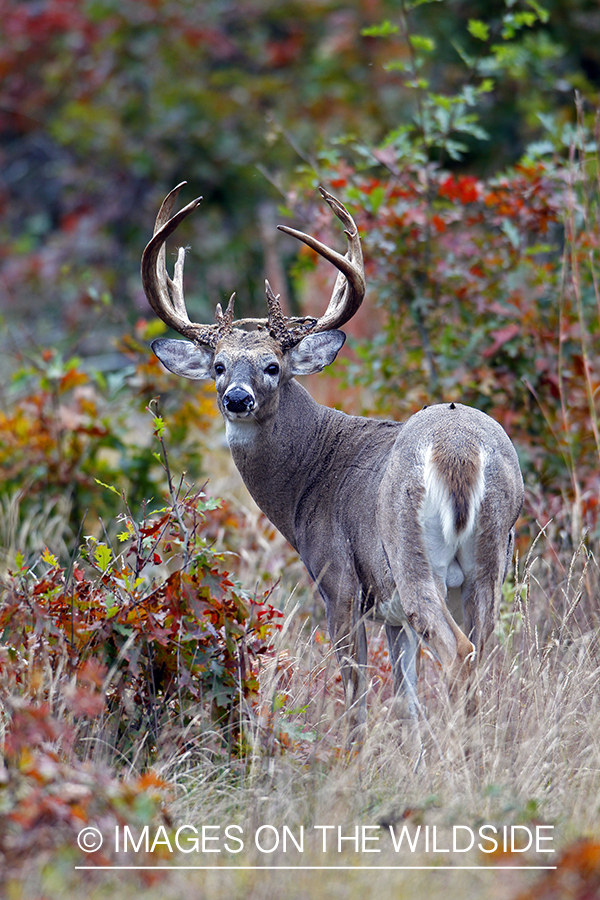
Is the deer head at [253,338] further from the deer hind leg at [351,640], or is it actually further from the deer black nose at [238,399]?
the deer hind leg at [351,640]

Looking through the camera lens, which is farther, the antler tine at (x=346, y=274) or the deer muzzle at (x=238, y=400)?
the antler tine at (x=346, y=274)

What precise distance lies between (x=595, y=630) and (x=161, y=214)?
268cm

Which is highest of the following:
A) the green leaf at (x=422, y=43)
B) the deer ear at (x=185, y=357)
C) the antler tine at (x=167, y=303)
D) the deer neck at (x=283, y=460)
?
the green leaf at (x=422, y=43)

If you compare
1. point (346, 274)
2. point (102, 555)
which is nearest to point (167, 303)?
point (346, 274)

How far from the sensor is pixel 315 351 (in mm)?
4914

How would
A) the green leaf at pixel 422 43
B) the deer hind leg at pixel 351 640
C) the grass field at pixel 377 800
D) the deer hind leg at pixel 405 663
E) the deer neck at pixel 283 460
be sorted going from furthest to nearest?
the green leaf at pixel 422 43 < the deer neck at pixel 283 460 < the deer hind leg at pixel 351 640 < the deer hind leg at pixel 405 663 < the grass field at pixel 377 800

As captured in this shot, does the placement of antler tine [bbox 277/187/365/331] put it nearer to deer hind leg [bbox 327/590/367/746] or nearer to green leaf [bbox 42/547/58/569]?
deer hind leg [bbox 327/590/367/746]

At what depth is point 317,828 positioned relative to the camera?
319 cm

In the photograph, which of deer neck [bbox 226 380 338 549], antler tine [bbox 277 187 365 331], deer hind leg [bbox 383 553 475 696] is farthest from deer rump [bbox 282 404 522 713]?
antler tine [bbox 277 187 365 331]

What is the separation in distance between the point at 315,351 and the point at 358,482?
649 millimetres

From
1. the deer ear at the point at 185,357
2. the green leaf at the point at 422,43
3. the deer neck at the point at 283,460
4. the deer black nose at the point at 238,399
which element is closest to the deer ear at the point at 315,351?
the deer neck at the point at 283,460
